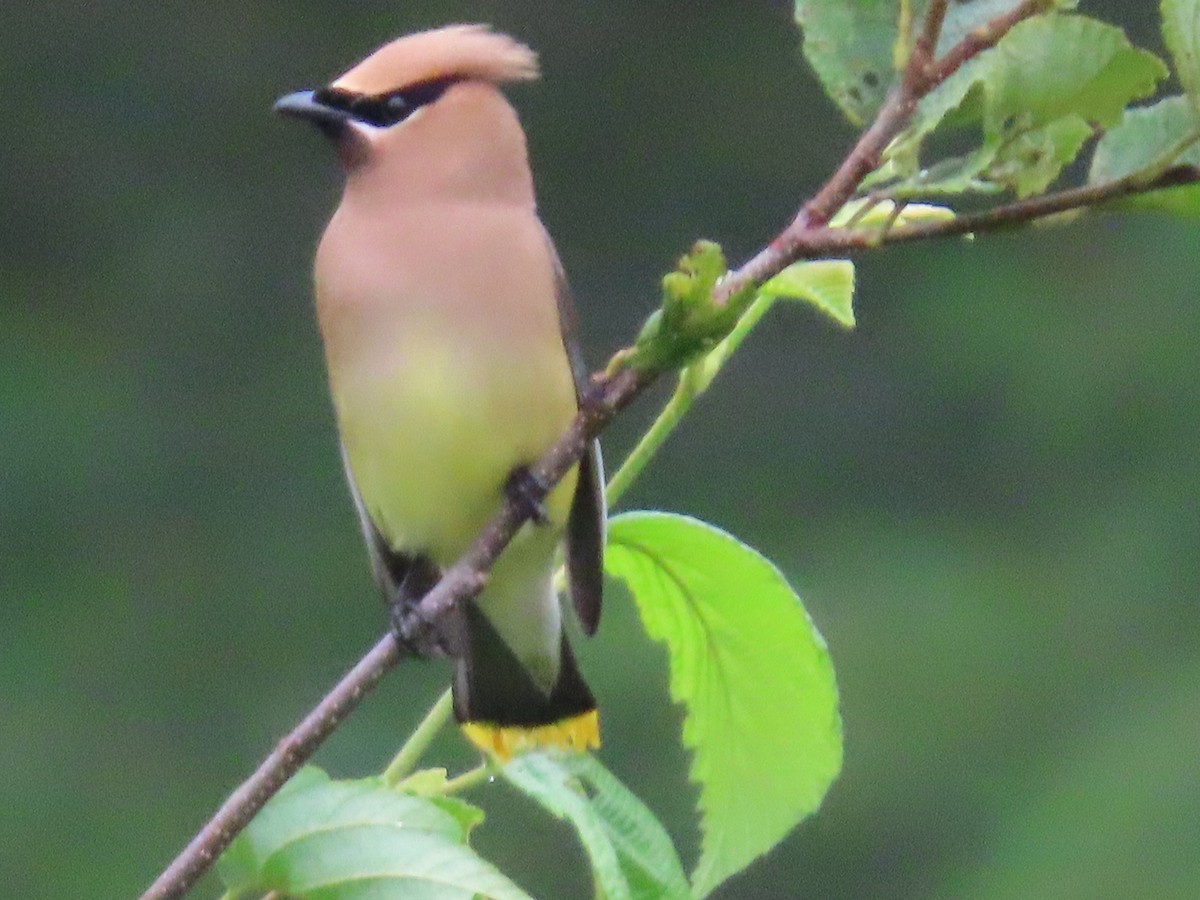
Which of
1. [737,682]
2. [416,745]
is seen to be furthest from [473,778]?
[737,682]

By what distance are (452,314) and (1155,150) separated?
0.94 meters

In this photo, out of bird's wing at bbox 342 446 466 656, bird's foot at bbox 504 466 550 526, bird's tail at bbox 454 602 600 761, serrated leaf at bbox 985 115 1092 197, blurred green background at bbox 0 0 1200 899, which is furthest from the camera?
blurred green background at bbox 0 0 1200 899

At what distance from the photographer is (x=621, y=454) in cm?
698

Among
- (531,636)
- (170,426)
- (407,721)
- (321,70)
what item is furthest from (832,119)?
(531,636)

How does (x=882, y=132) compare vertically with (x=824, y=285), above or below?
above

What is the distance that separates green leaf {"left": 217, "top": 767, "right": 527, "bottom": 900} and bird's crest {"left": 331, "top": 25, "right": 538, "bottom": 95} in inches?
35.1

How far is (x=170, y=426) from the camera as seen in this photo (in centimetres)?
836

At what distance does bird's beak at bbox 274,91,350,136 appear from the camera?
6.24 ft

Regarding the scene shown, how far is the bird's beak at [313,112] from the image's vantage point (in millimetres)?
1903

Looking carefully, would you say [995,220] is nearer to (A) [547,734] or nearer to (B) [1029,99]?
(B) [1029,99]

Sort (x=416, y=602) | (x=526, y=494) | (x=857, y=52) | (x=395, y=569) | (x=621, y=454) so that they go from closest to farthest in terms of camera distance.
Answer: (x=857, y=52) → (x=526, y=494) → (x=416, y=602) → (x=395, y=569) → (x=621, y=454)

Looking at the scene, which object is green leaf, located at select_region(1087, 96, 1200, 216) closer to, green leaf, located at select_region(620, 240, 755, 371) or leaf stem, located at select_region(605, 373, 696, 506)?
green leaf, located at select_region(620, 240, 755, 371)

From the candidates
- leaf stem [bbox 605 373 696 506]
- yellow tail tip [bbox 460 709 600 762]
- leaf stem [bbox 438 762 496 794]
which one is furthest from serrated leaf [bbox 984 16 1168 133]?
yellow tail tip [bbox 460 709 600 762]

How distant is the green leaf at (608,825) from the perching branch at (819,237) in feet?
0.31
